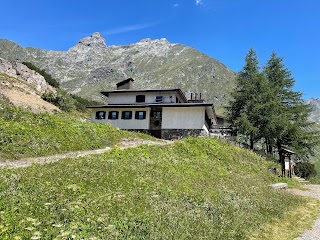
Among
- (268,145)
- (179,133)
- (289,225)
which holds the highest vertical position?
(179,133)

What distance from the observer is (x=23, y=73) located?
70.1m

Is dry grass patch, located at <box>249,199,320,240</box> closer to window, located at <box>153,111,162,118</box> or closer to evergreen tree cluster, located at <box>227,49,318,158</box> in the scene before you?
evergreen tree cluster, located at <box>227,49,318,158</box>

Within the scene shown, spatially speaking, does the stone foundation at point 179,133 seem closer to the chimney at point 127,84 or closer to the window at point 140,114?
the window at point 140,114

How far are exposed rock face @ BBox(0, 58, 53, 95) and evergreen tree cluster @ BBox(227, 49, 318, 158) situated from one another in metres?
45.2

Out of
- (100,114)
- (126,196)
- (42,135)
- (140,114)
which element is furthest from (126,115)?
(126,196)

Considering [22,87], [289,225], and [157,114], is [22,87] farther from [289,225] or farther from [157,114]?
[289,225]

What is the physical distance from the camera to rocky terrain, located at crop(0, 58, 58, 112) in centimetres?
5180

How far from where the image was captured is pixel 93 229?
332 inches

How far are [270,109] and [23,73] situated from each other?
190 ft

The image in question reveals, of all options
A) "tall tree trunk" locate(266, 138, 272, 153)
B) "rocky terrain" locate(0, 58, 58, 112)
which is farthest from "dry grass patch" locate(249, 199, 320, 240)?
"rocky terrain" locate(0, 58, 58, 112)

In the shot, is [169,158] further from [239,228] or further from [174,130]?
[174,130]

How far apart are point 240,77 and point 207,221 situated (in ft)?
139

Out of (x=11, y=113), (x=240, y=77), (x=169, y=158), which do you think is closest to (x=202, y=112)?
(x=240, y=77)

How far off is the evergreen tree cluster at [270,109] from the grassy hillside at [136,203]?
23044mm
